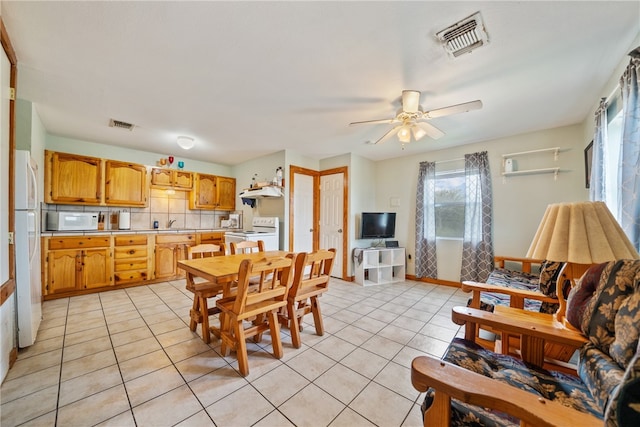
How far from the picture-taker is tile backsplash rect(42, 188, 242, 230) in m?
4.10

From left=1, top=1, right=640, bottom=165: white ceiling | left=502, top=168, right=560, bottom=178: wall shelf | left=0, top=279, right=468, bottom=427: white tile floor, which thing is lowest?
left=0, top=279, right=468, bottom=427: white tile floor

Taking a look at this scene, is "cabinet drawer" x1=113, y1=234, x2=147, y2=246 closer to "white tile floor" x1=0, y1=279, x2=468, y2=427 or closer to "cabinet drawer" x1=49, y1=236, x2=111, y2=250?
"cabinet drawer" x1=49, y1=236, x2=111, y2=250

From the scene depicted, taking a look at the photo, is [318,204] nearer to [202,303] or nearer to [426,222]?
[426,222]

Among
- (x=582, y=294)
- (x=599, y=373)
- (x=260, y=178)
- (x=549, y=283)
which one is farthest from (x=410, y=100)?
(x=260, y=178)

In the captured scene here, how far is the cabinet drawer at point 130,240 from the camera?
147 inches

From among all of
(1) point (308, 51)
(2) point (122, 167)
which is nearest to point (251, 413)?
(1) point (308, 51)

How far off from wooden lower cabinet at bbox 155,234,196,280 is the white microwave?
35.1 inches

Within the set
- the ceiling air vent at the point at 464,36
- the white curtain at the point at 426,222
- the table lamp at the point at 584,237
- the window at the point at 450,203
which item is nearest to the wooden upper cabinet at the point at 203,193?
the white curtain at the point at 426,222

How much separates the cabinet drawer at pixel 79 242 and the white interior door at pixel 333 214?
3.54m

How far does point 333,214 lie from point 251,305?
Answer: 114 inches

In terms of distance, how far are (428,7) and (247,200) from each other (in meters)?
4.17

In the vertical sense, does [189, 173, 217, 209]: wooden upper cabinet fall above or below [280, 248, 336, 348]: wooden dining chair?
above

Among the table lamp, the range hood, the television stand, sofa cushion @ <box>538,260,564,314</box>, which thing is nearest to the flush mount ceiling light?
the range hood

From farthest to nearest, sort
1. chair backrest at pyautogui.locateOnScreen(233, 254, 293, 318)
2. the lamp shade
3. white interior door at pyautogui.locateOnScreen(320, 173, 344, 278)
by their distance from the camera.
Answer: white interior door at pyautogui.locateOnScreen(320, 173, 344, 278), chair backrest at pyautogui.locateOnScreen(233, 254, 293, 318), the lamp shade
